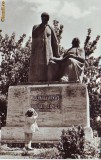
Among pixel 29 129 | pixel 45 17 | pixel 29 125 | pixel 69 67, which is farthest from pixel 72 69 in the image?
pixel 29 129

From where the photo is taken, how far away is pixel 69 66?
41.0 ft

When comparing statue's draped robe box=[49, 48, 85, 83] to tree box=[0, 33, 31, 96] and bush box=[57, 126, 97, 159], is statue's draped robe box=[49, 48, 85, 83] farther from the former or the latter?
tree box=[0, 33, 31, 96]

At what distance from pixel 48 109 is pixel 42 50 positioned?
2558 millimetres

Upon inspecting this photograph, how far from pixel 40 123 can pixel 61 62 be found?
2.46 metres

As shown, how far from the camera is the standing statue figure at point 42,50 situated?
13172 mm

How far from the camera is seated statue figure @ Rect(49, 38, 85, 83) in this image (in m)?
12.5

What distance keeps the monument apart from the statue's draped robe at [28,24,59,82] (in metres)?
0.59

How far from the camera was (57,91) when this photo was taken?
12125mm

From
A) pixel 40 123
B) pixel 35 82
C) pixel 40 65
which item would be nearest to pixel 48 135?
pixel 40 123

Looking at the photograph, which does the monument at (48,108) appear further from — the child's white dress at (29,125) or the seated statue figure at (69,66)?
the child's white dress at (29,125)

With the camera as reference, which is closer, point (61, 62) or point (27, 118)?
point (27, 118)

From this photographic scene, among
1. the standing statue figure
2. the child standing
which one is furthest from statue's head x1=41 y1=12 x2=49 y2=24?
the child standing

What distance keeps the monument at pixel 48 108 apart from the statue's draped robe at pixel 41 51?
1.94ft

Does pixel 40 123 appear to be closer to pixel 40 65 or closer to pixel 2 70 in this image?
pixel 40 65
